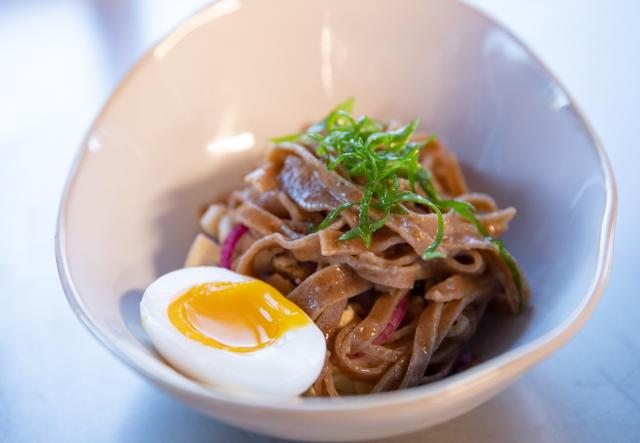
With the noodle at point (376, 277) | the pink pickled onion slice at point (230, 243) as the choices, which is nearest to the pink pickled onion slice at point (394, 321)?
the noodle at point (376, 277)

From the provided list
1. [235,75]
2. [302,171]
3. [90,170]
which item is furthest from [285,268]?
[235,75]

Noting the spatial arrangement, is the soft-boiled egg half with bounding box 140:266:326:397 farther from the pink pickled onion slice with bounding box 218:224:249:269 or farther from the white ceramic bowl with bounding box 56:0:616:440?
the pink pickled onion slice with bounding box 218:224:249:269

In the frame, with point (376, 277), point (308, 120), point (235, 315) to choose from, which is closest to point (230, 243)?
point (235, 315)

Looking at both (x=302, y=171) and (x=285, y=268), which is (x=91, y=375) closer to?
(x=285, y=268)

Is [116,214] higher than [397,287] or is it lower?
higher

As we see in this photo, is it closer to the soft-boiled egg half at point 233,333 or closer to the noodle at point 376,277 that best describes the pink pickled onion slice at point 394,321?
the noodle at point 376,277
